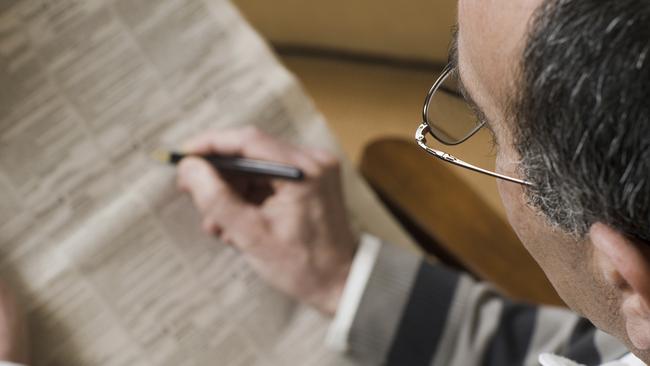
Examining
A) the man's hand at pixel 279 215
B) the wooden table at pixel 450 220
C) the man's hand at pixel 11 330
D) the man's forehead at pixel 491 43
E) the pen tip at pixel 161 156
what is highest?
the man's forehead at pixel 491 43

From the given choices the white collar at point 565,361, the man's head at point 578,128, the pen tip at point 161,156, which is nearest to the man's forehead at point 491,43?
the man's head at point 578,128

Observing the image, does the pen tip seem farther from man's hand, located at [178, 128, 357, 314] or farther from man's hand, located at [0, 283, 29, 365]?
man's hand, located at [0, 283, 29, 365]

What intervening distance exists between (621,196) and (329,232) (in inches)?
14.4

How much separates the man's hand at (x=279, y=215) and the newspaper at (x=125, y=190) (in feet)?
0.05

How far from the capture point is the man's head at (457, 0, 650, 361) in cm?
29

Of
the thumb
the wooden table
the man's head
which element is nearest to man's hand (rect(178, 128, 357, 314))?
the thumb

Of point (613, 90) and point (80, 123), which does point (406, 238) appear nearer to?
point (80, 123)

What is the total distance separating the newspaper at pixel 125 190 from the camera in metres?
0.61

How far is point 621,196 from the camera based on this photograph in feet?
1.03

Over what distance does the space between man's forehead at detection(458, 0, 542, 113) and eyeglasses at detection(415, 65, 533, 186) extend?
0.05 meters

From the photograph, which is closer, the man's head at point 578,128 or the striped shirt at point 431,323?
the man's head at point 578,128

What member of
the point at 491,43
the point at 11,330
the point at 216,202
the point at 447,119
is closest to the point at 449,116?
the point at 447,119

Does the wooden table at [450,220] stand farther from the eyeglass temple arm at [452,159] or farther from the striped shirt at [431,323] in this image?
the eyeglass temple arm at [452,159]

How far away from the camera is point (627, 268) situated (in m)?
0.33
